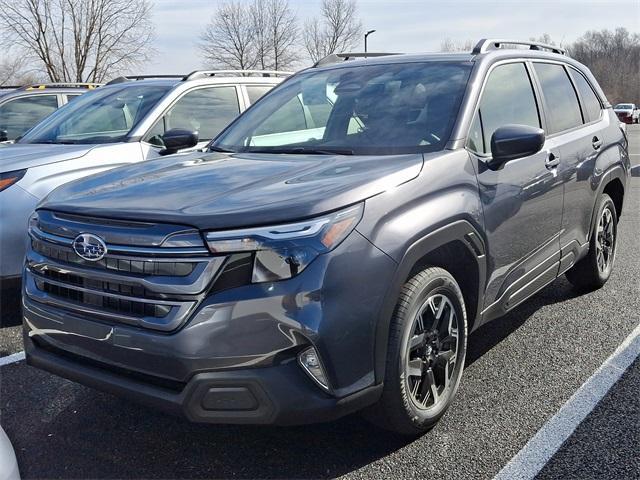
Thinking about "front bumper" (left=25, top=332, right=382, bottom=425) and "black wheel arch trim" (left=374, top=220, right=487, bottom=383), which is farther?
"black wheel arch trim" (left=374, top=220, right=487, bottom=383)

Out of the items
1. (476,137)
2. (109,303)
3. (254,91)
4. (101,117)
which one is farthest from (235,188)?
(254,91)

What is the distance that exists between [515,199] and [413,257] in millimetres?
1070

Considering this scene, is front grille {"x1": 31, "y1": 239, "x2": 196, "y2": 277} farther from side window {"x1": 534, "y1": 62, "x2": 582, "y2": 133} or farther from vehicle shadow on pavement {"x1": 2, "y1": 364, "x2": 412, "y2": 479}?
side window {"x1": 534, "y1": 62, "x2": 582, "y2": 133}

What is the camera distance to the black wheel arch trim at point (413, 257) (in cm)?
253

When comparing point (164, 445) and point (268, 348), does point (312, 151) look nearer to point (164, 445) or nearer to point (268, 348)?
point (268, 348)

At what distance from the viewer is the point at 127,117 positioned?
5.70 m

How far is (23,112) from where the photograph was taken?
8.73m

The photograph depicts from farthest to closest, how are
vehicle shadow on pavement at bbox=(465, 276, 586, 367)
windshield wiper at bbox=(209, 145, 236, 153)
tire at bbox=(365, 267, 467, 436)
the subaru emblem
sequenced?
1. vehicle shadow on pavement at bbox=(465, 276, 586, 367)
2. windshield wiper at bbox=(209, 145, 236, 153)
3. tire at bbox=(365, 267, 467, 436)
4. the subaru emblem

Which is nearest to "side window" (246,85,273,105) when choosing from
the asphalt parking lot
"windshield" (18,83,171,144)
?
"windshield" (18,83,171,144)

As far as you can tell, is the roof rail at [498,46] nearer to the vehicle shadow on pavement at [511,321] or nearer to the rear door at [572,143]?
the rear door at [572,143]

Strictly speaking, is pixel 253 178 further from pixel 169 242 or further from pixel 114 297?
pixel 114 297

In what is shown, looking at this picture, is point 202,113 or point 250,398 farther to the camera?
point 202,113

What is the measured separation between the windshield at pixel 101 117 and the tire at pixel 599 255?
3.79m

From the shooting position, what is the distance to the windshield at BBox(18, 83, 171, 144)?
5.54 meters
